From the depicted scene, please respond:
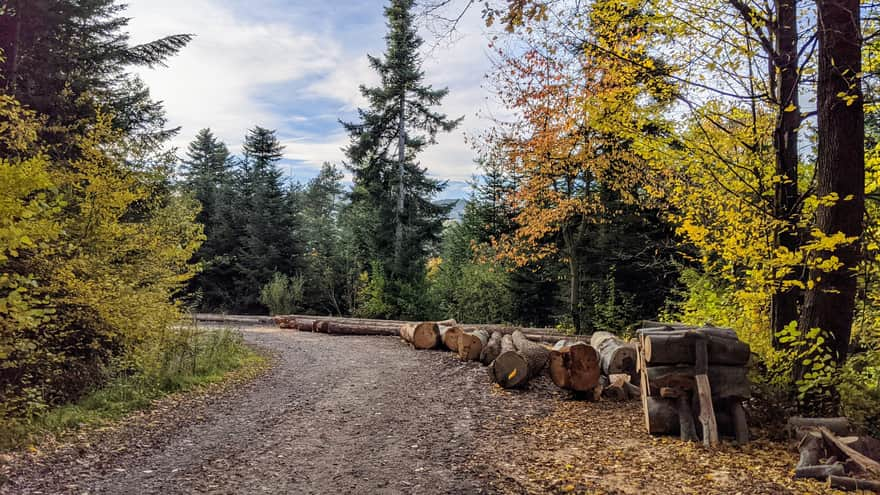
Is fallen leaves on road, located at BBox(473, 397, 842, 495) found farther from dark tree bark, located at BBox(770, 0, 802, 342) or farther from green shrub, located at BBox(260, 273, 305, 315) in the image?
green shrub, located at BBox(260, 273, 305, 315)

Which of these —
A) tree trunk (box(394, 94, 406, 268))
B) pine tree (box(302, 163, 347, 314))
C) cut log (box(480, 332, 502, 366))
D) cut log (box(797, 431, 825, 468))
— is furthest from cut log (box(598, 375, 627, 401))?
pine tree (box(302, 163, 347, 314))

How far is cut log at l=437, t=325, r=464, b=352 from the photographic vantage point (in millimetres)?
11500

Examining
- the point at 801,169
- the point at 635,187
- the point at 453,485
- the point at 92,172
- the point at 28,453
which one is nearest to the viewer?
the point at 453,485

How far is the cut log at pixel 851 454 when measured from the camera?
3.96 metres

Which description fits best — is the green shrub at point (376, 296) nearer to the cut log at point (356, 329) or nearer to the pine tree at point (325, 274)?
the pine tree at point (325, 274)

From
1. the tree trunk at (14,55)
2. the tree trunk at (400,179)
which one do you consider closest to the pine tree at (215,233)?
the tree trunk at (400,179)

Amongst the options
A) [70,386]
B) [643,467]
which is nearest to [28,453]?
[70,386]

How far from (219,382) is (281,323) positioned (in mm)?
10948

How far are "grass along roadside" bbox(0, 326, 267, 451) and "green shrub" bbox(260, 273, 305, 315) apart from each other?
10.7 metres

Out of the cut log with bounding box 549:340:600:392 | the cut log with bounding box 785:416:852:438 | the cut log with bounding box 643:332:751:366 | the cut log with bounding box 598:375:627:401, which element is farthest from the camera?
the cut log with bounding box 598:375:627:401

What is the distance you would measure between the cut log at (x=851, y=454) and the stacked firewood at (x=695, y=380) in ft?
2.74

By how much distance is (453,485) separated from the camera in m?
4.23

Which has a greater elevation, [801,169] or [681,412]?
[801,169]

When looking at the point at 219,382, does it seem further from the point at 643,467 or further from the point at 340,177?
the point at 340,177
